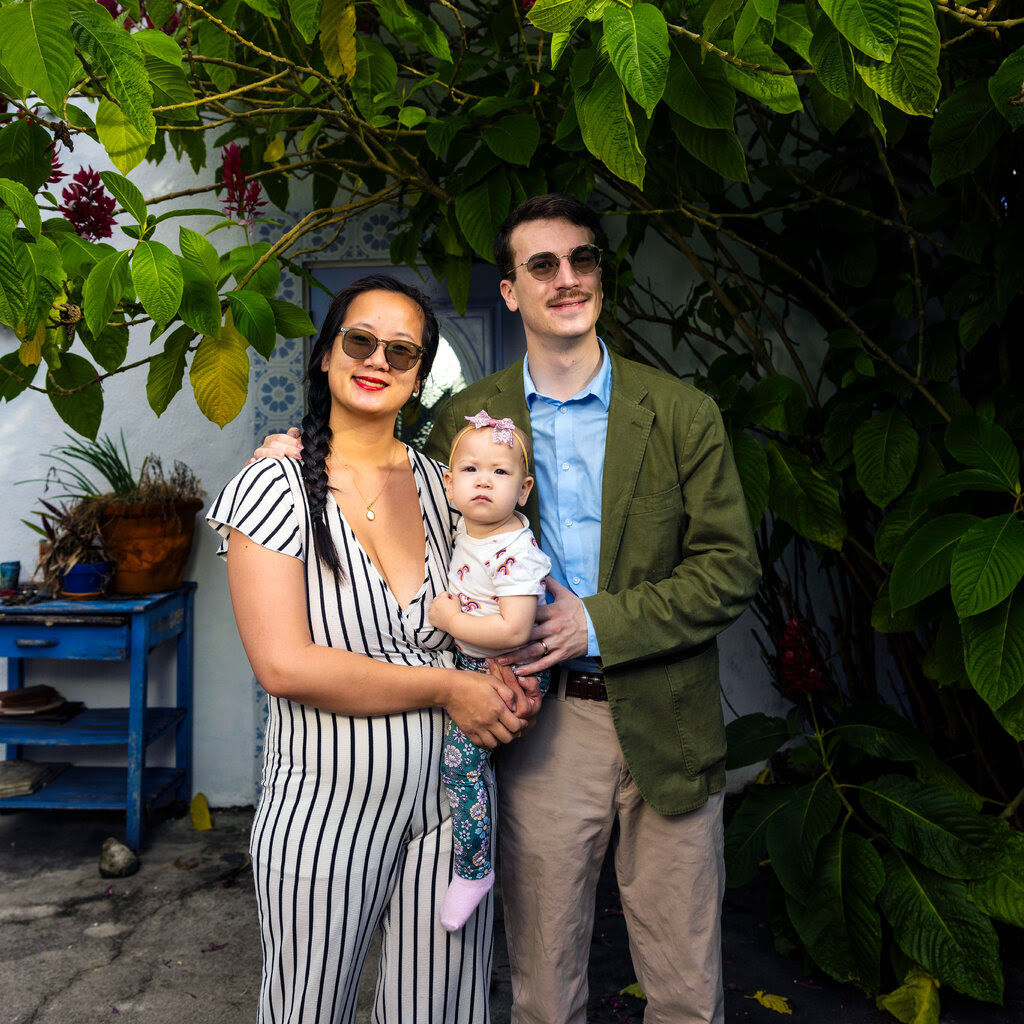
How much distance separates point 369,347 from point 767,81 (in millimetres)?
729

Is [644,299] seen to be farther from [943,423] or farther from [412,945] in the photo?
[412,945]

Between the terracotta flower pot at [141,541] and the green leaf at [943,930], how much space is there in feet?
8.43

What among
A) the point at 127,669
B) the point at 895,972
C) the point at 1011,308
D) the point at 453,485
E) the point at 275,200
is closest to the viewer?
the point at 453,485

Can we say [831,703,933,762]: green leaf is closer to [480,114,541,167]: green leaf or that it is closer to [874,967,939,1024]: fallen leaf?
[874,967,939,1024]: fallen leaf

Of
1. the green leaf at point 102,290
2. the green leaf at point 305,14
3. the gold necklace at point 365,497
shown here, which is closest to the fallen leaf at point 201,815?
the gold necklace at point 365,497

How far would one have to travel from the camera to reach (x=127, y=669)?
12.1ft

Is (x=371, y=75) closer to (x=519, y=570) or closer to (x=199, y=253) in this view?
(x=199, y=253)

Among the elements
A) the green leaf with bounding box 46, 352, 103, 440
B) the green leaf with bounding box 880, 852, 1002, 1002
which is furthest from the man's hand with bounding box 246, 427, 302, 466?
the green leaf with bounding box 880, 852, 1002, 1002

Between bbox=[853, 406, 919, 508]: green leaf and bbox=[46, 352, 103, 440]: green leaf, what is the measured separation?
1.83 m

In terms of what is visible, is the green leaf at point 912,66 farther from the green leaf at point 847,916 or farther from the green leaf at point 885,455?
the green leaf at point 847,916

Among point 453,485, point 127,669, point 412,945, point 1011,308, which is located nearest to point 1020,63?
point 453,485

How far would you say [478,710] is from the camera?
1474mm

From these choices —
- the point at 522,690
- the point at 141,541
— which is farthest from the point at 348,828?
the point at 141,541

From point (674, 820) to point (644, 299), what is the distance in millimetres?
2308
